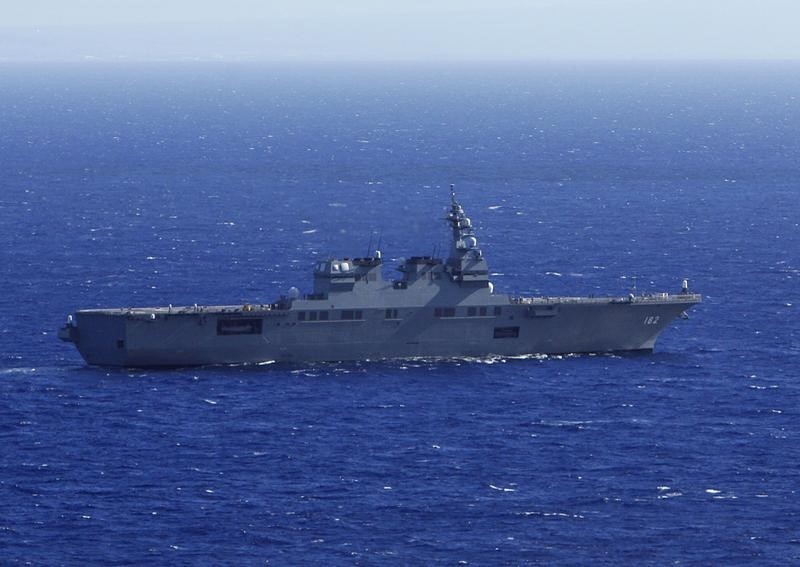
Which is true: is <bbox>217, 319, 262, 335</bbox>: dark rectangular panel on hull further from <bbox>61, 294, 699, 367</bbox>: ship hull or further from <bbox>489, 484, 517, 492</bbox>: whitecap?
<bbox>489, 484, 517, 492</bbox>: whitecap

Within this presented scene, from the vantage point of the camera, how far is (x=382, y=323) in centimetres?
9500

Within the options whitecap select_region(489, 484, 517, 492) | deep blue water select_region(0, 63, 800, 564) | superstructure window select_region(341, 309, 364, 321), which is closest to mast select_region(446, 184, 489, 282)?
deep blue water select_region(0, 63, 800, 564)

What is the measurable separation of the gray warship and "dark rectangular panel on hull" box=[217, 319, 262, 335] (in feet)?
0.18

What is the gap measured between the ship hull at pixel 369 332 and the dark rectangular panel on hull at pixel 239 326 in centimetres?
5

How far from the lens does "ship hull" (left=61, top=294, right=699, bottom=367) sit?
91.9 m

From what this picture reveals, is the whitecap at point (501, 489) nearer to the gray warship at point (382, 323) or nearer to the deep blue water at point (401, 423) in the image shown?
the deep blue water at point (401, 423)

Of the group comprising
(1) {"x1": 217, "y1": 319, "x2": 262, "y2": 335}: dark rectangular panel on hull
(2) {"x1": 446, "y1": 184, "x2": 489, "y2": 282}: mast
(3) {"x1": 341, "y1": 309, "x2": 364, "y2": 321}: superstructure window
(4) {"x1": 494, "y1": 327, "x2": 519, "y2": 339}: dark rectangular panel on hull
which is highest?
(2) {"x1": 446, "y1": 184, "x2": 489, "y2": 282}: mast

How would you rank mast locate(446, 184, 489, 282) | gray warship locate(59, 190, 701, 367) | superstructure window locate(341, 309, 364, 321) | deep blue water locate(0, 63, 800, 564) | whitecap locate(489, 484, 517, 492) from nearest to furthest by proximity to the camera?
deep blue water locate(0, 63, 800, 564) → whitecap locate(489, 484, 517, 492) → gray warship locate(59, 190, 701, 367) → superstructure window locate(341, 309, 364, 321) → mast locate(446, 184, 489, 282)

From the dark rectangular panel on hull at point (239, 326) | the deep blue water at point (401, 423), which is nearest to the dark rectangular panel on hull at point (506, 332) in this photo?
the deep blue water at point (401, 423)

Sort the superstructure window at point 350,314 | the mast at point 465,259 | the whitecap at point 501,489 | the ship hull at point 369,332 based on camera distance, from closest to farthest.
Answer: the whitecap at point 501,489 < the ship hull at point 369,332 < the superstructure window at point 350,314 < the mast at point 465,259

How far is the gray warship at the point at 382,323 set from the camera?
92188mm

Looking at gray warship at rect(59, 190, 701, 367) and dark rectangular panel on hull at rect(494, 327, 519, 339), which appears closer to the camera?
gray warship at rect(59, 190, 701, 367)

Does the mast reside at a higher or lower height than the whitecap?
higher

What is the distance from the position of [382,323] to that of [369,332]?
875 mm
